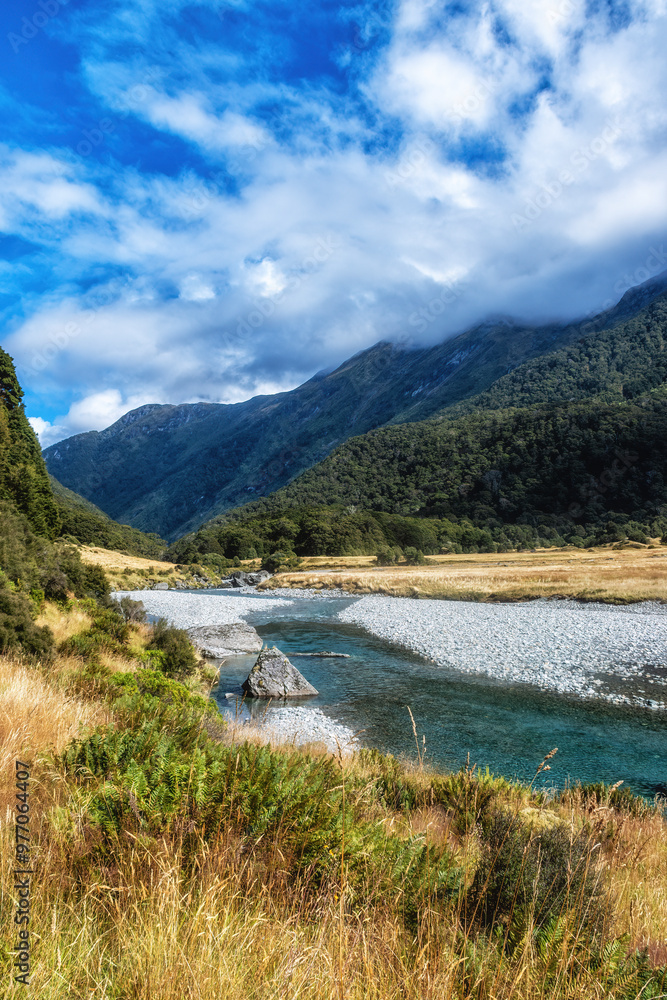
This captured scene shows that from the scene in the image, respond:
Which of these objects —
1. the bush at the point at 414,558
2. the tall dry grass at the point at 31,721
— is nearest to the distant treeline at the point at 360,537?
the bush at the point at 414,558

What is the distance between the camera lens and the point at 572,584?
3506 cm

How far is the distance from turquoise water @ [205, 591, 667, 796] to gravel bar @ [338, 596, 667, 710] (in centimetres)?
131

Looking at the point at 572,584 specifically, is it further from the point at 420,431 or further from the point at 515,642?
the point at 420,431

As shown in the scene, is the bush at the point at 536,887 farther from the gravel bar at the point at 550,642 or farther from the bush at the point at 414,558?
the bush at the point at 414,558

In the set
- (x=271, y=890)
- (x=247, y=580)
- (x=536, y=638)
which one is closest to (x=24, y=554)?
(x=271, y=890)

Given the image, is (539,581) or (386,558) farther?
(386,558)

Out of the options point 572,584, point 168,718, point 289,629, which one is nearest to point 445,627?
point 289,629

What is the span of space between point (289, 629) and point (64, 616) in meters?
16.0

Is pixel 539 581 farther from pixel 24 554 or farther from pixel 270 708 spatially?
pixel 24 554

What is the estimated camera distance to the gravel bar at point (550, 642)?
595 inches

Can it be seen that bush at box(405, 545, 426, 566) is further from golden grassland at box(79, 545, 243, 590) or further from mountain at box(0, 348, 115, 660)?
mountain at box(0, 348, 115, 660)

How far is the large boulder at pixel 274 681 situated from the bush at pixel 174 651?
1.77 m

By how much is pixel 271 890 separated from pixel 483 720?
10917mm

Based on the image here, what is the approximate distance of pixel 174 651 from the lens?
13727 mm
